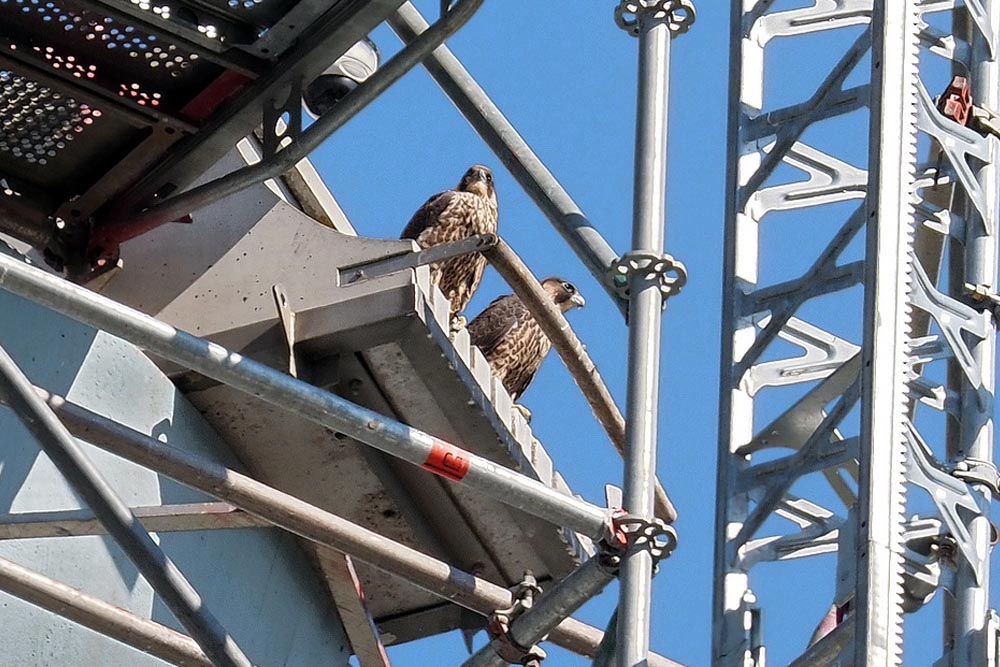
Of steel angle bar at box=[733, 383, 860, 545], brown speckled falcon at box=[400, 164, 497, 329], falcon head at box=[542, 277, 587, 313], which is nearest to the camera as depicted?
steel angle bar at box=[733, 383, 860, 545]

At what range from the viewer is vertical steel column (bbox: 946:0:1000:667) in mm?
8742

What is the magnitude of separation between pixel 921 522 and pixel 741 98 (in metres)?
1.83

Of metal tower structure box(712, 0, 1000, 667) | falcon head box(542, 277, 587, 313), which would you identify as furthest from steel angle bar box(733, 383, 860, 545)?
falcon head box(542, 277, 587, 313)

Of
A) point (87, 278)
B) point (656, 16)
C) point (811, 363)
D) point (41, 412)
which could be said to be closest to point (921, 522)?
point (811, 363)

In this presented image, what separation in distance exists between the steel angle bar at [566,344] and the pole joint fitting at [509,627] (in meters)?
0.80

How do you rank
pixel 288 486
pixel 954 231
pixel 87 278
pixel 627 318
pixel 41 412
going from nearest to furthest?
1. pixel 41 412
2. pixel 627 318
3. pixel 954 231
4. pixel 87 278
5. pixel 288 486

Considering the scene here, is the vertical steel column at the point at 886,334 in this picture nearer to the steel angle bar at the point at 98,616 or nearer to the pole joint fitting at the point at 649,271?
the pole joint fitting at the point at 649,271

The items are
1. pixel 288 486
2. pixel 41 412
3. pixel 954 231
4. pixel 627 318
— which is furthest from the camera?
pixel 288 486

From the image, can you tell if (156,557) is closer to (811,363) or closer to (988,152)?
(811,363)

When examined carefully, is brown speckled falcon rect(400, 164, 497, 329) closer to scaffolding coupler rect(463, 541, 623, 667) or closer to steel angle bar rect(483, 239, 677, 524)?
steel angle bar rect(483, 239, 677, 524)

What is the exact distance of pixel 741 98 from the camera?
9.78 metres

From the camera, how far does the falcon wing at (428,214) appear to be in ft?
45.2

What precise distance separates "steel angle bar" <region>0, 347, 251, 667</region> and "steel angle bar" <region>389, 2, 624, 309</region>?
1763 mm

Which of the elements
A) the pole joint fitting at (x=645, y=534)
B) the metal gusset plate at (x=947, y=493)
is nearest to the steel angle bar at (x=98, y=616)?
the pole joint fitting at (x=645, y=534)
